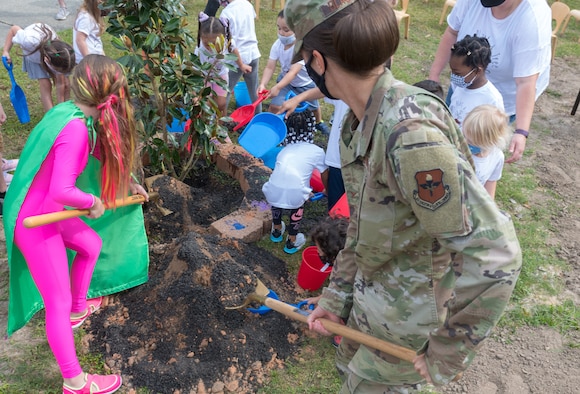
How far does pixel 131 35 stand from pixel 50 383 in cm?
236

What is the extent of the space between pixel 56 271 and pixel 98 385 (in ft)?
2.20

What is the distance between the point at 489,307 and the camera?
4.24 ft

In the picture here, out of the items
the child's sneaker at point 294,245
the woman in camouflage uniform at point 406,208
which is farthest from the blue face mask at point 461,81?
the woman in camouflage uniform at point 406,208

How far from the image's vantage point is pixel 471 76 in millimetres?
3412

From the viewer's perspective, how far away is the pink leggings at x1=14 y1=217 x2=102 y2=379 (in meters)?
2.44

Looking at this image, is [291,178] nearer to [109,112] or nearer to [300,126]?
[300,126]

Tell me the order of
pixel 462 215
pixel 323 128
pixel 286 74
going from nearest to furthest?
pixel 462 215, pixel 286 74, pixel 323 128

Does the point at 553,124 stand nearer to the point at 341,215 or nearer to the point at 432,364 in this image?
the point at 341,215

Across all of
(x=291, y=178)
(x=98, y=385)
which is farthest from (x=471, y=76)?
(x=98, y=385)

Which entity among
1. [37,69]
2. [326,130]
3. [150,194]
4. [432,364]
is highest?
[432,364]

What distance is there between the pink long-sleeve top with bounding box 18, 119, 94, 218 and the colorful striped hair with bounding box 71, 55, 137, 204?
0.43ft

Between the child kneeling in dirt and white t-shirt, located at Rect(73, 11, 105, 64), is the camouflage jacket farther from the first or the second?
white t-shirt, located at Rect(73, 11, 105, 64)

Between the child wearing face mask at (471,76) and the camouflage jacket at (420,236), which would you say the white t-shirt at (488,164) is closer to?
the child wearing face mask at (471,76)

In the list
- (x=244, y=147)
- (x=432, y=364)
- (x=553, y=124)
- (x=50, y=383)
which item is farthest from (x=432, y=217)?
(x=553, y=124)
